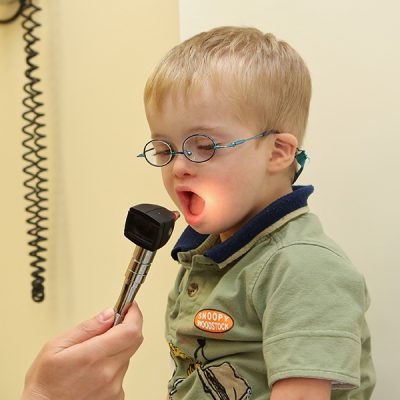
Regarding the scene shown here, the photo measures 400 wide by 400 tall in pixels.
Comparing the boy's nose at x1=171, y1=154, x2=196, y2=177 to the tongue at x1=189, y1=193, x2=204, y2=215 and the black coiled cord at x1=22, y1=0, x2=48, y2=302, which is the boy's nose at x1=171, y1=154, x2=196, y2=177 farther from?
the black coiled cord at x1=22, y1=0, x2=48, y2=302

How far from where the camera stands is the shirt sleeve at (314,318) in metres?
0.58

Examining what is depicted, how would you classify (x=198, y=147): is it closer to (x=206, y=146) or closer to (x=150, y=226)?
(x=206, y=146)

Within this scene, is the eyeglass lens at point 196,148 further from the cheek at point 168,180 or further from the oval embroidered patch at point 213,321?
the oval embroidered patch at point 213,321

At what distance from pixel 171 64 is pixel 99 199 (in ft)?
2.07

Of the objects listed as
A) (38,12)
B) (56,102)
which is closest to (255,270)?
(56,102)

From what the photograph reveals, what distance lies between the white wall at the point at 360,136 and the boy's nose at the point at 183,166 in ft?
0.86

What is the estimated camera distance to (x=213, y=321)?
26.8 inches

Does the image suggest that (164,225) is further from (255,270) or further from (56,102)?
(56,102)

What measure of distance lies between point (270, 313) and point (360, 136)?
1.05 feet

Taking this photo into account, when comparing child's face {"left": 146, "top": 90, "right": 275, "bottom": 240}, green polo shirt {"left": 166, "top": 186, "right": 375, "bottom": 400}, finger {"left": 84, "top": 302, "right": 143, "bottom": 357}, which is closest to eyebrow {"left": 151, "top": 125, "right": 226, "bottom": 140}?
child's face {"left": 146, "top": 90, "right": 275, "bottom": 240}

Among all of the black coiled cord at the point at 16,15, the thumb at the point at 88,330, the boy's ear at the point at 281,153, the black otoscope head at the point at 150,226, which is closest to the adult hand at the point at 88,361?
the thumb at the point at 88,330

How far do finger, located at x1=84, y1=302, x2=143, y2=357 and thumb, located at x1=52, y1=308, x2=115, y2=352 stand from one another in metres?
0.02

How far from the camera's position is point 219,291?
0.69 meters

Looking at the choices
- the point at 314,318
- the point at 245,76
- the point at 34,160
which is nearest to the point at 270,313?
the point at 314,318
